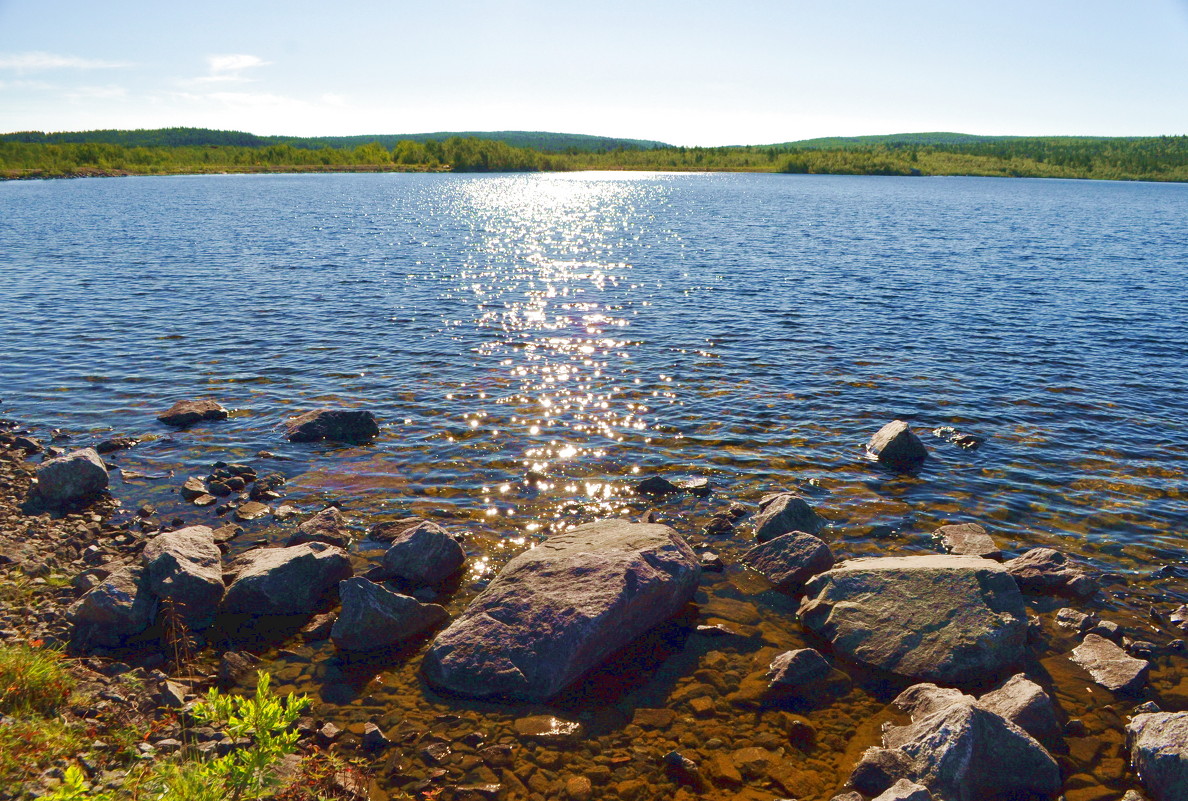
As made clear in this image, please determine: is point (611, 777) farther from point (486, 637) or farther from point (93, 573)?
point (93, 573)

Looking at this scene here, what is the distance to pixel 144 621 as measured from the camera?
487 inches

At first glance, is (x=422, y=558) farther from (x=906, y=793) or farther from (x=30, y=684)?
(x=906, y=793)

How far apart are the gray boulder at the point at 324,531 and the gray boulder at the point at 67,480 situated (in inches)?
226

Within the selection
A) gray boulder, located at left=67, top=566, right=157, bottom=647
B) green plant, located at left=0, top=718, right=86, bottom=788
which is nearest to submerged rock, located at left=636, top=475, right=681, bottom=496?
gray boulder, located at left=67, top=566, right=157, bottom=647

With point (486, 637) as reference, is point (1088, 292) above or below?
A: above

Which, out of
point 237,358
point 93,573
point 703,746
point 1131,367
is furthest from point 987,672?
point 237,358

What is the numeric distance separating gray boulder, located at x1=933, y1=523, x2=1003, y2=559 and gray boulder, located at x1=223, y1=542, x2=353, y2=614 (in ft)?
43.2

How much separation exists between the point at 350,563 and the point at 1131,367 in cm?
3047

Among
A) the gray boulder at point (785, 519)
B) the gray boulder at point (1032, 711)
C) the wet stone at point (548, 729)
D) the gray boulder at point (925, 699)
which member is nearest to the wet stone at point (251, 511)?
the wet stone at point (548, 729)

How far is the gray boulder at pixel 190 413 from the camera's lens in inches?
858

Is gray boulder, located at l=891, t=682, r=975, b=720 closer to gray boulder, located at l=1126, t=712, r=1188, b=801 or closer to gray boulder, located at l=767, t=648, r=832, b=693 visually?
gray boulder, located at l=767, t=648, r=832, b=693

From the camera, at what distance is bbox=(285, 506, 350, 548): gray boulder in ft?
49.8

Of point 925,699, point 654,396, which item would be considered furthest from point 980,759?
→ point 654,396

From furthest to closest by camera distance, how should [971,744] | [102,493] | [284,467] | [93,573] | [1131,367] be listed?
[1131,367]
[284,467]
[102,493]
[93,573]
[971,744]
